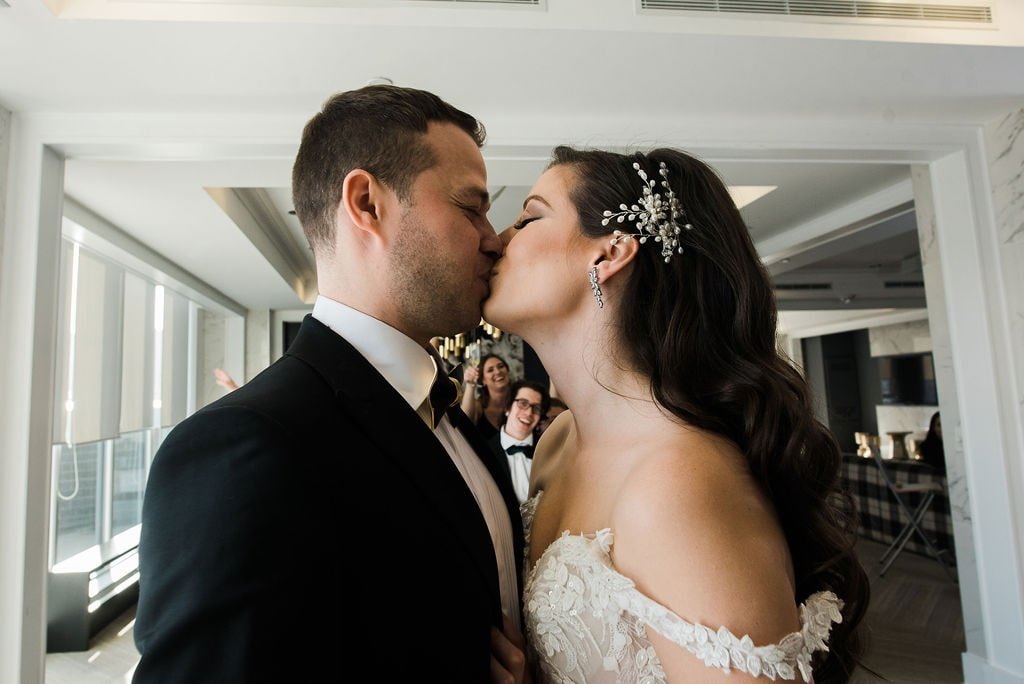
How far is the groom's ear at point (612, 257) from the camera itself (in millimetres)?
1431

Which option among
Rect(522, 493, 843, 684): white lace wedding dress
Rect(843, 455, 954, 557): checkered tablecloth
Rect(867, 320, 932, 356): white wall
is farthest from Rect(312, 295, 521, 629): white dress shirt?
Rect(867, 320, 932, 356): white wall

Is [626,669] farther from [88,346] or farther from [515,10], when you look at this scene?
[88,346]

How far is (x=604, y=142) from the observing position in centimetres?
347

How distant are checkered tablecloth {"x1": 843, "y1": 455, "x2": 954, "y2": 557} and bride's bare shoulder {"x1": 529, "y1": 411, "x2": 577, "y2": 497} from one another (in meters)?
5.20

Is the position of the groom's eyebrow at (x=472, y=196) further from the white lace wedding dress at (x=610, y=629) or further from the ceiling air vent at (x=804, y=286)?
the ceiling air vent at (x=804, y=286)

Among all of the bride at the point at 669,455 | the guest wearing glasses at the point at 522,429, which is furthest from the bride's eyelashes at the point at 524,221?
the guest wearing glasses at the point at 522,429

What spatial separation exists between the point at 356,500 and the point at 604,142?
9.72 ft

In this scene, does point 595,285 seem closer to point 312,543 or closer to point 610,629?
point 610,629

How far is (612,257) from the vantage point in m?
1.46

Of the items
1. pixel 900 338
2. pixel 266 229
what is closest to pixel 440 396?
pixel 266 229

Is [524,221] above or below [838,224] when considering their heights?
below

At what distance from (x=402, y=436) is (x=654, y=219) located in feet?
2.49

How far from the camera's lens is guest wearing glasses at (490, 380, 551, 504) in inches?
160

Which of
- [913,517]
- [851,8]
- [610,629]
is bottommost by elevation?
[913,517]
